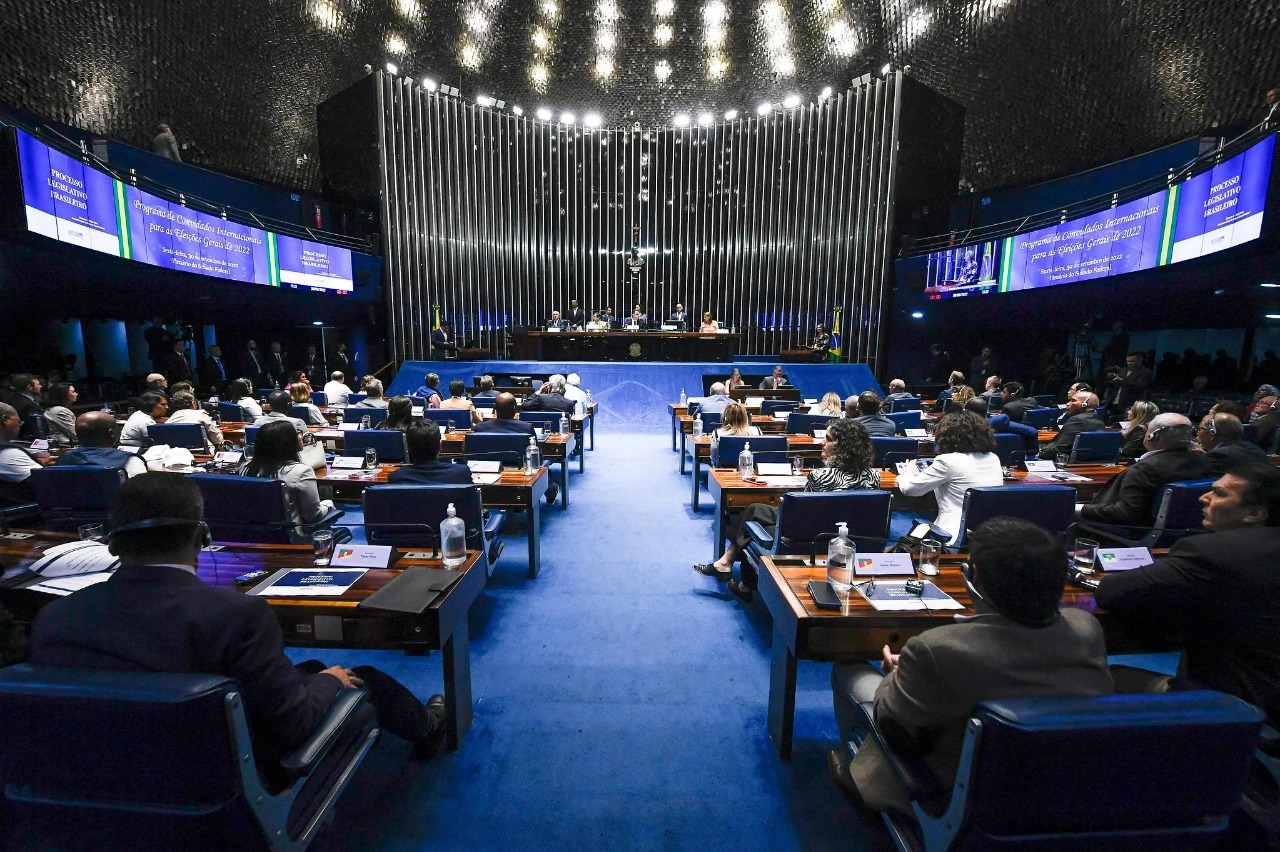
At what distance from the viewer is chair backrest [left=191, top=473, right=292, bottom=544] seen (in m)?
2.64

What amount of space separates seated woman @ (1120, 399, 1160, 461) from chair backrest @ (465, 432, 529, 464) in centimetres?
435

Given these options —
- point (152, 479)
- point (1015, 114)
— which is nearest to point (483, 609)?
point (152, 479)

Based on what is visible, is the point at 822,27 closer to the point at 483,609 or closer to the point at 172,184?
the point at 172,184

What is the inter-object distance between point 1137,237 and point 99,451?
1020 cm

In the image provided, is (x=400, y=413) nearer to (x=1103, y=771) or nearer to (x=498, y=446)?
(x=498, y=446)

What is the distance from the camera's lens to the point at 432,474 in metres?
3.00

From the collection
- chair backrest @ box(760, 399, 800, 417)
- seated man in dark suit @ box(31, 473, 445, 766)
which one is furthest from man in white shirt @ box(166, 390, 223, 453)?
chair backrest @ box(760, 399, 800, 417)

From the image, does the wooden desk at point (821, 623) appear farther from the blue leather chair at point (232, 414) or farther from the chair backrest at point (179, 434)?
the blue leather chair at point (232, 414)

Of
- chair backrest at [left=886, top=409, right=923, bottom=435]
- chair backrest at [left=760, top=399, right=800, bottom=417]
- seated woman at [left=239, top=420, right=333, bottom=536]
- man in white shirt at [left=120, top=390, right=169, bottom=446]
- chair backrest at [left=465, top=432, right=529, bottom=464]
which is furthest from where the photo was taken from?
chair backrest at [left=760, top=399, right=800, bottom=417]

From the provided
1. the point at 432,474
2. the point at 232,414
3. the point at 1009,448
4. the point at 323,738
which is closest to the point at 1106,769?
the point at 323,738

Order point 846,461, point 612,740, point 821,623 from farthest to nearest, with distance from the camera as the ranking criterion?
1. point 846,461
2. point 612,740
3. point 821,623

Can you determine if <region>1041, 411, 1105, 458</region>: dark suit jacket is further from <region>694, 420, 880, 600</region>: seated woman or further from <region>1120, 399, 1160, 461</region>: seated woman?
<region>694, 420, 880, 600</region>: seated woman

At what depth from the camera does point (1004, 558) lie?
47.7 inches

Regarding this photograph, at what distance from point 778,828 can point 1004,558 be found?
1246 mm
